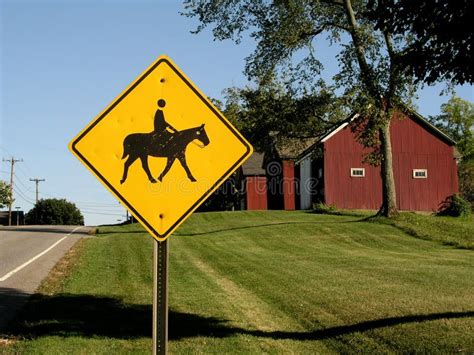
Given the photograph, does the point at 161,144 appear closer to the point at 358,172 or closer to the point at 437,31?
the point at 437,31

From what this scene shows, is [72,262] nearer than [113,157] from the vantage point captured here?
No

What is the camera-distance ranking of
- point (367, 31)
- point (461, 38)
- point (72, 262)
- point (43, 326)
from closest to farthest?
point (461, 38)
point (43, 326)
point (72, 262)
point (367, 31)

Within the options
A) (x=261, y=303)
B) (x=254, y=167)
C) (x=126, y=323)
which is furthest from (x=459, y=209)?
(x=126, y=323)

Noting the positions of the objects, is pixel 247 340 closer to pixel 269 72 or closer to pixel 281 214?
pixel 269 72

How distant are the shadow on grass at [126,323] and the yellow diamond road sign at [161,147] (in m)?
3.55

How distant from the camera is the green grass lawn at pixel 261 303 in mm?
7367

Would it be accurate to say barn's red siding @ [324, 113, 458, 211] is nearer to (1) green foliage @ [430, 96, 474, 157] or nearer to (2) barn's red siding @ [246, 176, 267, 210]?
(2) barn's red siding @ [246, 176, 267, 210]

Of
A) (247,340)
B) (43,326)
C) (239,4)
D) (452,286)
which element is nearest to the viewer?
(247,340)

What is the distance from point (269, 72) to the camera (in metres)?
28.5

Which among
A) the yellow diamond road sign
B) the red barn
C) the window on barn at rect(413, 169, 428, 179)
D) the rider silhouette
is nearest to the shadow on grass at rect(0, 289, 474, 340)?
the yellow diamond road sign

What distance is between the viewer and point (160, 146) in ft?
15.5

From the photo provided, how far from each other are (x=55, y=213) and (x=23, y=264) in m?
60.5

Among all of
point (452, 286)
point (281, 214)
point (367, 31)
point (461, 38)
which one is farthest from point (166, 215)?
point (281, 214)

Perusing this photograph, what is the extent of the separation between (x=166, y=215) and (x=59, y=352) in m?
3.34
